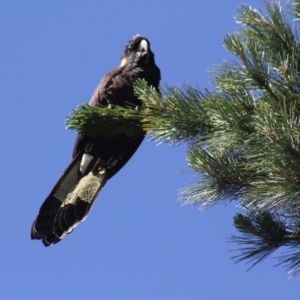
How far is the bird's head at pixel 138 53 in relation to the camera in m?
4.36

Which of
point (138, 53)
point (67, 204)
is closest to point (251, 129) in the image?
point (67, 204)

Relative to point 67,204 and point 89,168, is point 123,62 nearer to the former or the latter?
point 89,168

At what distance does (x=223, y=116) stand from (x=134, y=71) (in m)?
1.69

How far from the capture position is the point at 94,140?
12.8 feet

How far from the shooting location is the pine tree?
2520mm

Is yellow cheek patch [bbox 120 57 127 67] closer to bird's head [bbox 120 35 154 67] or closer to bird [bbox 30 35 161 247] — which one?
bird's head [bbox 120 35 154 67]

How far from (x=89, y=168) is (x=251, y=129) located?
1.56 metres

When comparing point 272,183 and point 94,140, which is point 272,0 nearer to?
point 272,183

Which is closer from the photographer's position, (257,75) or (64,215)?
(257,75)

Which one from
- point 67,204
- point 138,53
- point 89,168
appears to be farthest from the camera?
point 138,53

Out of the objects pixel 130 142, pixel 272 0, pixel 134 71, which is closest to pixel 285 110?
pixel 272 0

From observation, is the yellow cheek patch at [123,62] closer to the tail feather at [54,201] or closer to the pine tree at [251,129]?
the tail feather at [54,201]

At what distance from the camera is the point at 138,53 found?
4449 millimetres

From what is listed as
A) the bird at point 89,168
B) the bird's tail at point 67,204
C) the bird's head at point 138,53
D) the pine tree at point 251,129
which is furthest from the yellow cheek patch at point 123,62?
the pine tree at point 251,129
